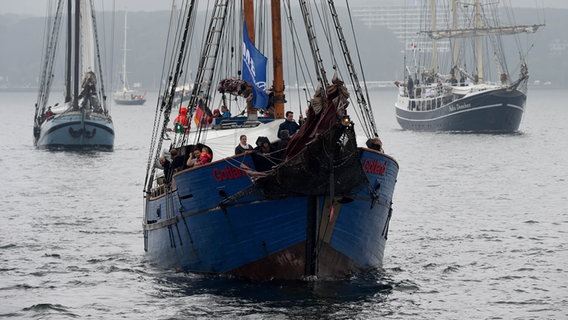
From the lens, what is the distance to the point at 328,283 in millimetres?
29734

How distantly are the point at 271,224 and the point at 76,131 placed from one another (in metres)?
53.3

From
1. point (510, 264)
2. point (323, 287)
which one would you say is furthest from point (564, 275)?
point (323, 287)

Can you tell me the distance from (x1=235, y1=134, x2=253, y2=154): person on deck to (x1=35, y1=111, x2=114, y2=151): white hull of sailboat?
51.4 meters

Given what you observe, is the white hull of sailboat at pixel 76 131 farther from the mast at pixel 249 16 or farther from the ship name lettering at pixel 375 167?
the ship name lettering at pixel 375 167

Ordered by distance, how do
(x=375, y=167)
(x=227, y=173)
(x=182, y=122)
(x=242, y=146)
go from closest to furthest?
1. (x=227, y=173)
2. (x=375, y=167)
3. (x=242, y=146)
4. (x=182, y=122)

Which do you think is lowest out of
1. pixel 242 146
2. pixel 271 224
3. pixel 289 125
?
pixel 271 224

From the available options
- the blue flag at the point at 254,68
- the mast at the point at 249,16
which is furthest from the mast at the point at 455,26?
the blue flag at the point at 254,68

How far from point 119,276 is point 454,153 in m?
60.1

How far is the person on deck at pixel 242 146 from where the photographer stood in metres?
30.3

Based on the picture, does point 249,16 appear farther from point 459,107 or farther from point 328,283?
point 459,107

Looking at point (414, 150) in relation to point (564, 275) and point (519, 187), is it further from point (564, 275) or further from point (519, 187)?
point (564, 275)

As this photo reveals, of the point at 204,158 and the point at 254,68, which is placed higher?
the point at 254,68

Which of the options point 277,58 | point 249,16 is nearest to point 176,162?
point 277,58

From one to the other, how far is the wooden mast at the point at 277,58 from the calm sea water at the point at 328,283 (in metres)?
5.14
